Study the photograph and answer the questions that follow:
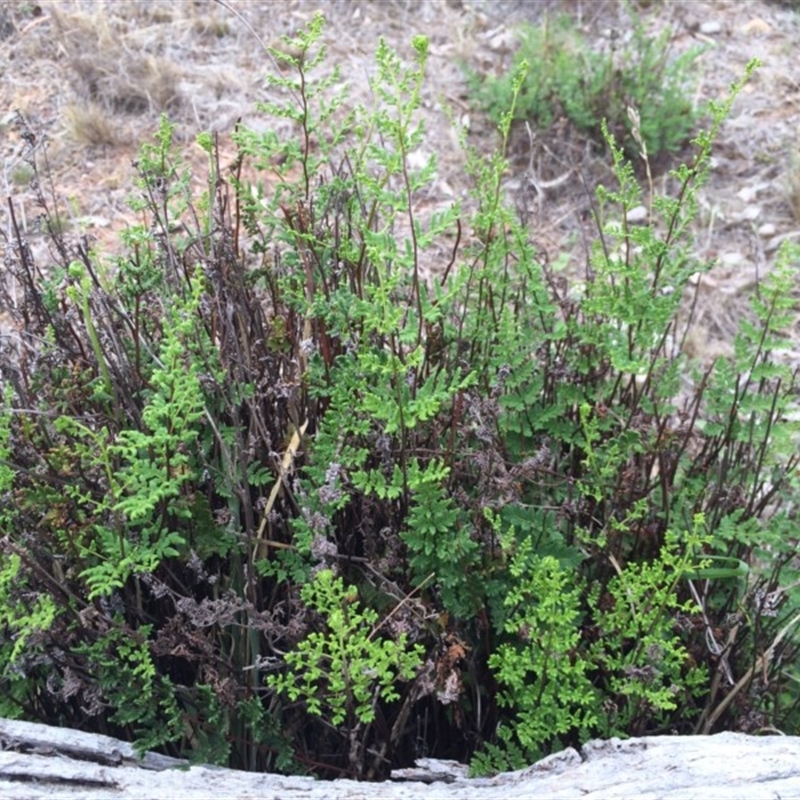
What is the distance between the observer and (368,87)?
4.88m

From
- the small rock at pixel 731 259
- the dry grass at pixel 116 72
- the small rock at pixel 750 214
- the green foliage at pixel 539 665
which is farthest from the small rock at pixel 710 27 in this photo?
the green foliage at pixel 539 665

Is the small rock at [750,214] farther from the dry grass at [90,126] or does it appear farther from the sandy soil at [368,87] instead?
the dry grass at [90,126]

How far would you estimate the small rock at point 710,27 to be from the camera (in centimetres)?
525

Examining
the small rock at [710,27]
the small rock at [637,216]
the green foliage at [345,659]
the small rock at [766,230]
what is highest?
the green foliage at [345,659]

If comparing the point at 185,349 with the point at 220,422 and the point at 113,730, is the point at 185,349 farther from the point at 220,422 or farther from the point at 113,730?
the point at 113,730

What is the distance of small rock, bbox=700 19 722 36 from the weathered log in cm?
460

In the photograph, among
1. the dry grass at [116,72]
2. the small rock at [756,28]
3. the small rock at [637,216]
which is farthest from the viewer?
the small rock at [756,28]

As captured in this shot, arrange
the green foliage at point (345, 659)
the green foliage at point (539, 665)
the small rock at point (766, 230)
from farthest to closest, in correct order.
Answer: the small rock at point (766, 230), the green foliage at point (539, 665), the green foliage at point (345, 659)

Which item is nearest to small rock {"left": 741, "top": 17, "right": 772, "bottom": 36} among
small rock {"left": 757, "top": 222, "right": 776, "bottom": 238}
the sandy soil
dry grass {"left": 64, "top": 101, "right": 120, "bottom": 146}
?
the sandy soil

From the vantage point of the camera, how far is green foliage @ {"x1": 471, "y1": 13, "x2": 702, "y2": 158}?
174 inches

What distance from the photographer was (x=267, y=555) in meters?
1.79

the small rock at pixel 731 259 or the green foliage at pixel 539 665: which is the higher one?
the green foliage at pixel 539 665

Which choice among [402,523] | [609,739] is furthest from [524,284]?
[609,739]

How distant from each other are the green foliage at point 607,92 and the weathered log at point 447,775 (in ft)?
10.8
